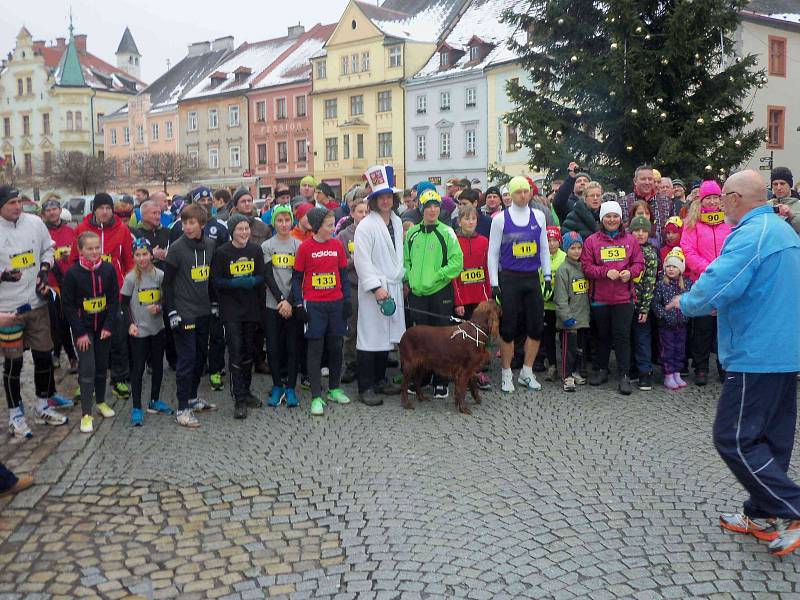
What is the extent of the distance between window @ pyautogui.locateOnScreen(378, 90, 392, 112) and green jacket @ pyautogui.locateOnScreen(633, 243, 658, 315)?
44920 millimetres

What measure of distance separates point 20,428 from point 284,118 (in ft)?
178

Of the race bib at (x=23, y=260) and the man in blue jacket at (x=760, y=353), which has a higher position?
the race bib at (x=23, y=260)

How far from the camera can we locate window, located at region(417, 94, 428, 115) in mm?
49938

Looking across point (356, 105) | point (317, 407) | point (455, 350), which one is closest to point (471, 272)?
point (455, 350)

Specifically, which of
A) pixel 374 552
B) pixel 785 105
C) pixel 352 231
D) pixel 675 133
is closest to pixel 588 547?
pixel 374 552

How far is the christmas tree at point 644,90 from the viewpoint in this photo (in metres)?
15.1

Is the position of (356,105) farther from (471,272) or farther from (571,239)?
(571,239)

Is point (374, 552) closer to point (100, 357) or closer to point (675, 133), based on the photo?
point (100, 357)

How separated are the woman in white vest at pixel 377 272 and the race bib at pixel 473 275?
81cm

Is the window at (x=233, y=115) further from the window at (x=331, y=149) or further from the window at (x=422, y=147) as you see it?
the window at (x=422, y=147)

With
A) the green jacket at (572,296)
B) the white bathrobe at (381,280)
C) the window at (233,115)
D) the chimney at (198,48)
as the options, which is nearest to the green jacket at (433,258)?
the white bathrobe at (381,280)

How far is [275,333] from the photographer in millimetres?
8391

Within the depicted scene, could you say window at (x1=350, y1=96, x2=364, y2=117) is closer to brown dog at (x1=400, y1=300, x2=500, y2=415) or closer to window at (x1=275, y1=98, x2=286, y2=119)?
window at (x1=275, y1=98, x2=286, y2=119)

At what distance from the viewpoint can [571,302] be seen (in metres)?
8.88
